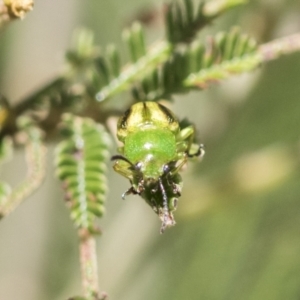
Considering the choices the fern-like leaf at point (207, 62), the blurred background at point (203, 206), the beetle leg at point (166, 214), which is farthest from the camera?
the blurred background at point (203, 206)

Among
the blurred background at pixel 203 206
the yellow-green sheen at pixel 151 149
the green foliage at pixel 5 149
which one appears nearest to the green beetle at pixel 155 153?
the yellow-green sheen at pixel 151 149

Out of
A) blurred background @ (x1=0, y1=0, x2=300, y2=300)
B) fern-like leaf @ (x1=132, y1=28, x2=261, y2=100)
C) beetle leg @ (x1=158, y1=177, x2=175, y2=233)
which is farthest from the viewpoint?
blurred background @ (x1=0, y1=0, x2=300, y2=300)

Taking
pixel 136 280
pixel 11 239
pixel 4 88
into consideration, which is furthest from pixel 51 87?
pixel 11 239

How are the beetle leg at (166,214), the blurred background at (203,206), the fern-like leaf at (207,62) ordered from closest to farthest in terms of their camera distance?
the beetle leg at (166,214)
the fern-like leaf at (207,62)
the blurred background at (203,206)

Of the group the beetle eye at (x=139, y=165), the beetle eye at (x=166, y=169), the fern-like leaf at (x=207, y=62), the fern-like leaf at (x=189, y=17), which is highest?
the fern-like leaf at (x=189, y=17)

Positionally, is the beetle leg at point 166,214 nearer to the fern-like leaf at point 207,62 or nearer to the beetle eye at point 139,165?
the beetle eye at point 139,165

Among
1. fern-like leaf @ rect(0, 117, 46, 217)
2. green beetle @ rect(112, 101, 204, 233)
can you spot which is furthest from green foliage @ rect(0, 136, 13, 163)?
green beetle @ rect(112, 101, 204, 233)

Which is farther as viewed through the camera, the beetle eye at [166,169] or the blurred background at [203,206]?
the blurred background at [203,206]

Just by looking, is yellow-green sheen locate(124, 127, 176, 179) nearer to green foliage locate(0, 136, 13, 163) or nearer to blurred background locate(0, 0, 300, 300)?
green foliage locate(0, 136, 13, 163)
